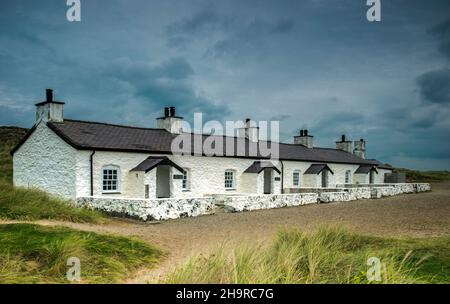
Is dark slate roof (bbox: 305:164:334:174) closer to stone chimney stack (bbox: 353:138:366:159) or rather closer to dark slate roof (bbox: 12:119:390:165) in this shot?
dark slate roof (bbox: 12:119:390:165)

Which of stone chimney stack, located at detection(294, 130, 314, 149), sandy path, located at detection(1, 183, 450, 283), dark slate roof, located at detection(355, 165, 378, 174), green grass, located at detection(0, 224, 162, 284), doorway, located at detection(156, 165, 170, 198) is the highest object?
stone chimney stack, located at detection(294, 130, 314, 149)

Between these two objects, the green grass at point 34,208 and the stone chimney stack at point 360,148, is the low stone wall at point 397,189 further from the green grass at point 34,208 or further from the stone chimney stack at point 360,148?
the green grass at point 34,208

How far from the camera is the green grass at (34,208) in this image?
13.9 metres

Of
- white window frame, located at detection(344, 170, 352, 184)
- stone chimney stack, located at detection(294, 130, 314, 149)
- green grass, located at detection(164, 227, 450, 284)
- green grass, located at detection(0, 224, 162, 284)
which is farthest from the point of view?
stone chimney stack, located at detection(294, 130, 314, 149)

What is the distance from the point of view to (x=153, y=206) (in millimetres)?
16047

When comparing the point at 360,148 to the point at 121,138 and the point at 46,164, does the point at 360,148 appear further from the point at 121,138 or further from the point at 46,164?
the point at 46,164

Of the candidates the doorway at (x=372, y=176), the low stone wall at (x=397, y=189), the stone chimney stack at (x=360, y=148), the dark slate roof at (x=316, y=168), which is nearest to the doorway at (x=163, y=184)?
the dark slate roof at (x=316, y=168)

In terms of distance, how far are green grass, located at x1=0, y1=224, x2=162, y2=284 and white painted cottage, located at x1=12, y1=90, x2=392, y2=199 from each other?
844 cm

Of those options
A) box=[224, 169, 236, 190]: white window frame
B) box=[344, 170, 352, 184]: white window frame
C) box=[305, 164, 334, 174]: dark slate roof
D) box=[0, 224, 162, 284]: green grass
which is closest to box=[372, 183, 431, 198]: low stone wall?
box=[344, 170, 352, 184]: white window frame

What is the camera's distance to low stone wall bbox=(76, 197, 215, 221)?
629 inches

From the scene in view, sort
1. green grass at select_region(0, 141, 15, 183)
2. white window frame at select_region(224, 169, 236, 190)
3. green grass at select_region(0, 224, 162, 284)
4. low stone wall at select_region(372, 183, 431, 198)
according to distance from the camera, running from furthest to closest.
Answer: low stone wall at select_region(372, 183, 431, 198), green grass at select_region(0, 141, 15, 183), white window frame at select_region(224, 169, 236, 190), green grass at select_region(0, 224, 162, 284)

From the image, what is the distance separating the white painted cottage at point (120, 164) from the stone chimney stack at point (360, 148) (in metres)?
19.3
